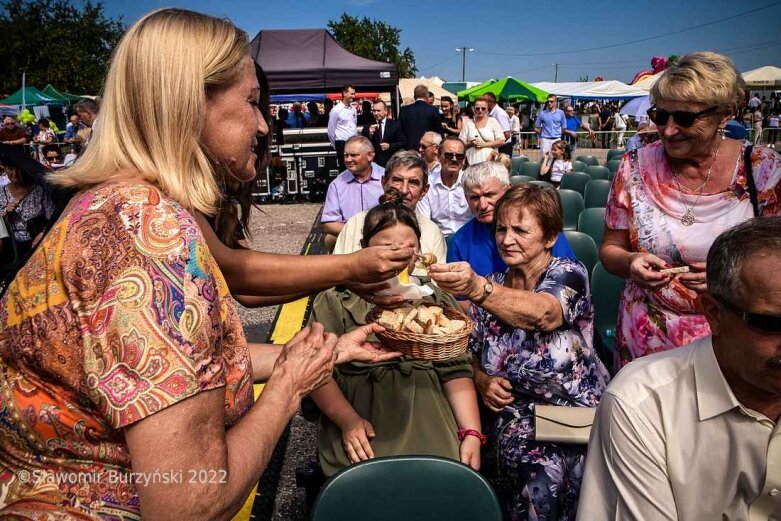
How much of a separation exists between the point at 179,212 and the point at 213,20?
0.49 meters

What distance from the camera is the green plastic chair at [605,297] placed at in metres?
4.40

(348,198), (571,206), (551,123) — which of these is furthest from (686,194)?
(551,123)

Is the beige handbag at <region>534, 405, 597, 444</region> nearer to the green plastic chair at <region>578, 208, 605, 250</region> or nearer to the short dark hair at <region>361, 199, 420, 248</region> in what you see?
the short dark hair at <region>361, 199, 420, 248</region>

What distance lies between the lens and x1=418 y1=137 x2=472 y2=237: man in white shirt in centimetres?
602

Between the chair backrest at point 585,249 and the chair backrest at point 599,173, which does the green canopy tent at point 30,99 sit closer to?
the chair backrest at point 599,173

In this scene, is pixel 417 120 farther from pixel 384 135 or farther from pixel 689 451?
pixel 689 451

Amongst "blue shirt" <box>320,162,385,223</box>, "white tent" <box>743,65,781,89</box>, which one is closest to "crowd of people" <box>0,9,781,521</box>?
"blue shirt" <box>320,162,385,223</box>

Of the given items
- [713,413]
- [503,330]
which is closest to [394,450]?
[503,330]

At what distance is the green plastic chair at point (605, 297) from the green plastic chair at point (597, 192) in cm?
382

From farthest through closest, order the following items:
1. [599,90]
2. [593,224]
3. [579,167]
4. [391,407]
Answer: [599,90], [579,167], [593,224], [391,407]

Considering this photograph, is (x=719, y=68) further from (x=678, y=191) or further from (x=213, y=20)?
(x=213, y=20)

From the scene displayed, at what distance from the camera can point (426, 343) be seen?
99.9 inches

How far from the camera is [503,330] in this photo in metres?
2.84

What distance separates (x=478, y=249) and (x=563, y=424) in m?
1.92
